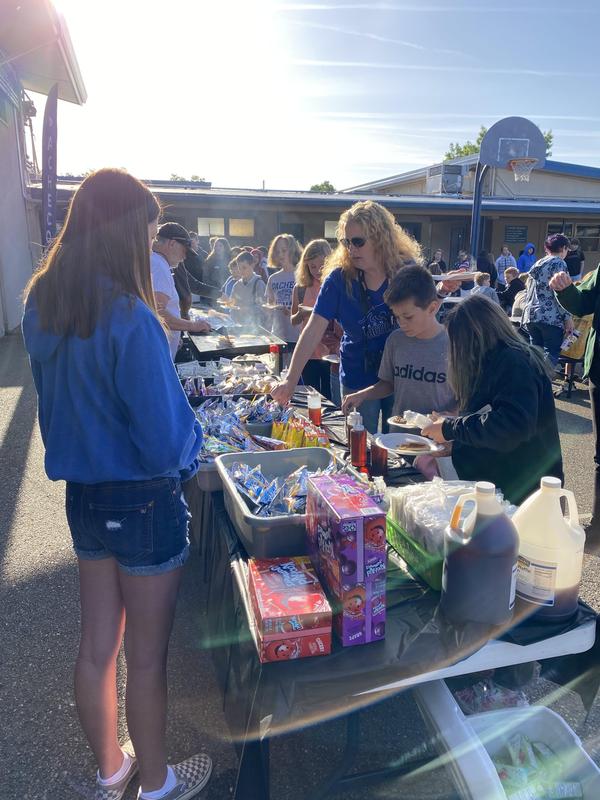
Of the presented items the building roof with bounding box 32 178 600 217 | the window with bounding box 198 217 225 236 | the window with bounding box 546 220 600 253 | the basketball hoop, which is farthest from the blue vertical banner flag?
the window with bounding box 546 220 600 253

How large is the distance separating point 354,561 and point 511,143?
35.8ft

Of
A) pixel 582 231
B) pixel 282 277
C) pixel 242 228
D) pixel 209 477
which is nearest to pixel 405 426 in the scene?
pixel 209 477

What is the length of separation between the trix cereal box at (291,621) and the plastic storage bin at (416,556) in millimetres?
317

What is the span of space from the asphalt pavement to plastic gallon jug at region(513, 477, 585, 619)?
74 cm

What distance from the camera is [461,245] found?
20.6 m

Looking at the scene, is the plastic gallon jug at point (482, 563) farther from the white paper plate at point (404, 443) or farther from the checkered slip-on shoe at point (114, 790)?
the checkered slip-on shoe at point (114, 790)

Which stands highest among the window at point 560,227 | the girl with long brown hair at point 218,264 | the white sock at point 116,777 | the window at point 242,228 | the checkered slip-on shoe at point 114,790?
the window at point 560,227

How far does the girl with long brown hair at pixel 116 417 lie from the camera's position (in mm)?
1354

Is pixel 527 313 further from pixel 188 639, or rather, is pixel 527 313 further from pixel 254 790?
pixel 254 790

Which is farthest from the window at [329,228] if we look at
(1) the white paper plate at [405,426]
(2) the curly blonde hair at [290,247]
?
(1) the white paper plate at [405,426]

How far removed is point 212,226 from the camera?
1886cm

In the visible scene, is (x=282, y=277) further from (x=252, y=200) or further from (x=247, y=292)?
(x=252, y=200)

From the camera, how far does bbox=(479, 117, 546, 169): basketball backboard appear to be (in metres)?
9.80

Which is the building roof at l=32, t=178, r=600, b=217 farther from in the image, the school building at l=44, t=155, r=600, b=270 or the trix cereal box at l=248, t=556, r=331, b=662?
the trix cereal box at l=248, t=556, r=331, b=662
